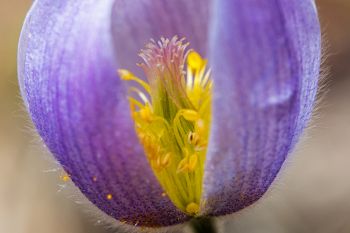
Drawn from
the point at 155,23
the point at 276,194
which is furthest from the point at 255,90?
the point at 276,194

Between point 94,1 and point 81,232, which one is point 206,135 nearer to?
point 94,1

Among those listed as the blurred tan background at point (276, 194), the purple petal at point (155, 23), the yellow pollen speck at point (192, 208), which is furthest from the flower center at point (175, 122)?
the blurred tan background at point (276, 194)

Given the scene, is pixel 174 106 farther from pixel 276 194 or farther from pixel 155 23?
pixel 276 194

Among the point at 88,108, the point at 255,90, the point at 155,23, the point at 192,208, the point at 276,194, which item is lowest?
the point at 276,194

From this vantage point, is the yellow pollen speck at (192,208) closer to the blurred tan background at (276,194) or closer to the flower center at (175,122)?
the flower center at (175,122)

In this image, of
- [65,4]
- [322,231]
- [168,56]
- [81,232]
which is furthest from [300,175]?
[65,4]

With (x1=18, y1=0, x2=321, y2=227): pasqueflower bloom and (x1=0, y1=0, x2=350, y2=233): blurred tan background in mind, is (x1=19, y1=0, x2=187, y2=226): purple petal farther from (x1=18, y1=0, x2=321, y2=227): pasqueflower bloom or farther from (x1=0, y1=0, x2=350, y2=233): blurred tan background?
(x1=0, y1=0, x2=350, y2=233): blurred tan background

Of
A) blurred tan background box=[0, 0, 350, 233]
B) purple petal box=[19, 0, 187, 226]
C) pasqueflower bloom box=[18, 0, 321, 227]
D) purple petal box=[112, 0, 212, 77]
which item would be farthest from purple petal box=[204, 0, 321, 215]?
blurred tan background box=[0, 0, 350, 233]

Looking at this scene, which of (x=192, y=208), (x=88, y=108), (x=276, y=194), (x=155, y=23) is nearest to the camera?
(x=88, y=108)
